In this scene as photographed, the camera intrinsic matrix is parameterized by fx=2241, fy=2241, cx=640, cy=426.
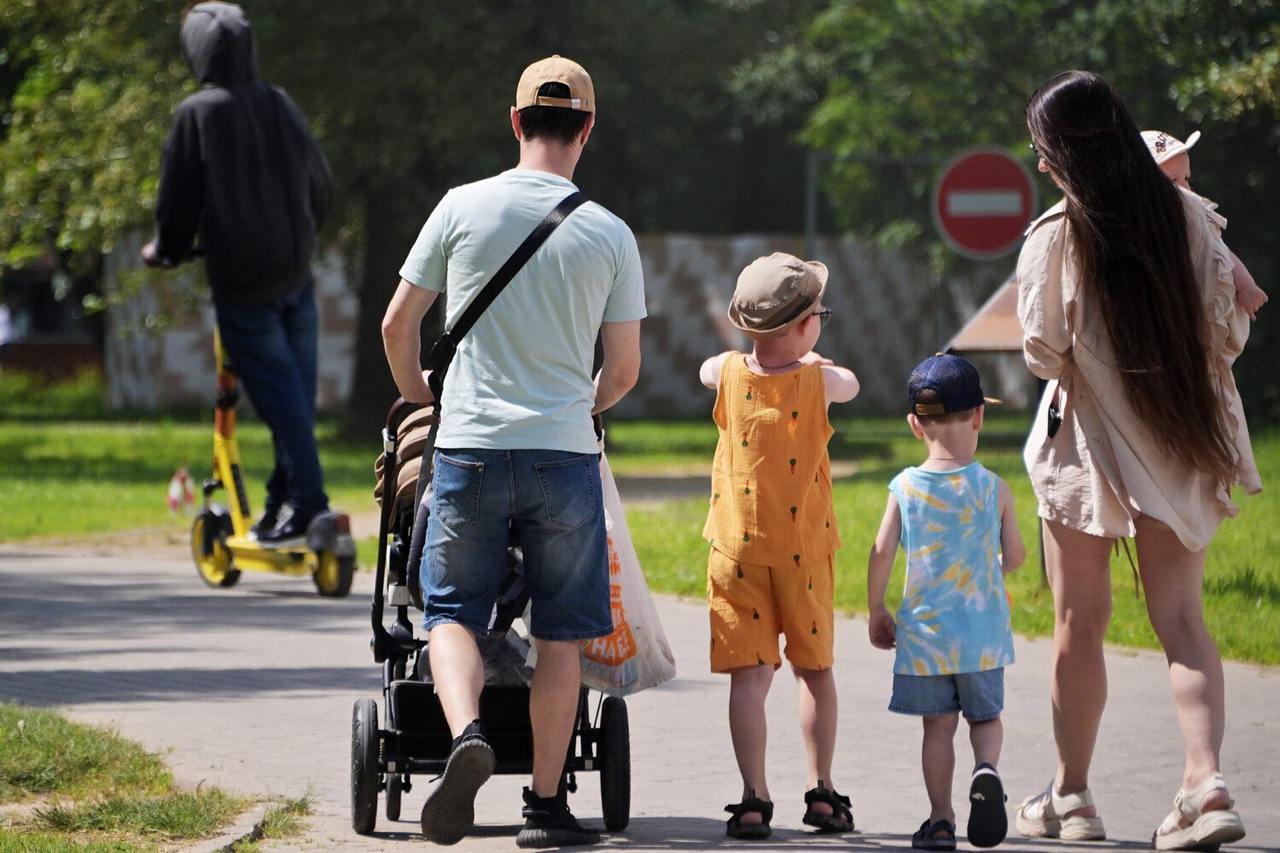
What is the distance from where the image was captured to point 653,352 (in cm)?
3145

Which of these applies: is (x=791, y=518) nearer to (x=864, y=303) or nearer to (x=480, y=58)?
(x=480, y=58)

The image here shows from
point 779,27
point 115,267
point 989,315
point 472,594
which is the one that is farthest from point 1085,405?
point 779,27

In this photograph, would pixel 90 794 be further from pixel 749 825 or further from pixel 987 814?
pixel 987 814

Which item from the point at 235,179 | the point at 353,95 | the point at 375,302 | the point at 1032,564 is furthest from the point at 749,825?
the point at 375,302

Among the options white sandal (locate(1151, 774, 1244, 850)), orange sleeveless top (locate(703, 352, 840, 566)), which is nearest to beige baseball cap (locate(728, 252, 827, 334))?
orange sleeveless top (locate(703, 352, 840, 566))

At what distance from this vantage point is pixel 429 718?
555 cm

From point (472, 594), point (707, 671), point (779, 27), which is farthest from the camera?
point (779, 27)

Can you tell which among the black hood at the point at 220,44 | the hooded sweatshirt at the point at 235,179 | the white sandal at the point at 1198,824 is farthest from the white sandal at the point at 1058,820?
the black hood at the point at 220,44

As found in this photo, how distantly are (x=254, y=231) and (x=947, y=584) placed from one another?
551 centimetres

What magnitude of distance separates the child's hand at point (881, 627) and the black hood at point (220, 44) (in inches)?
232

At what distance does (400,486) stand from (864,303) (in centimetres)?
2556

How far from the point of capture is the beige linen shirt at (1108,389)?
5539mm

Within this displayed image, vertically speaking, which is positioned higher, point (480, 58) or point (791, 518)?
point (480, 58)

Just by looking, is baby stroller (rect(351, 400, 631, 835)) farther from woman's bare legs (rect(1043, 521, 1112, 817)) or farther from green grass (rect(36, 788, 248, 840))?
woman's bare legs (rect(1043, 521, 1112, 817))
